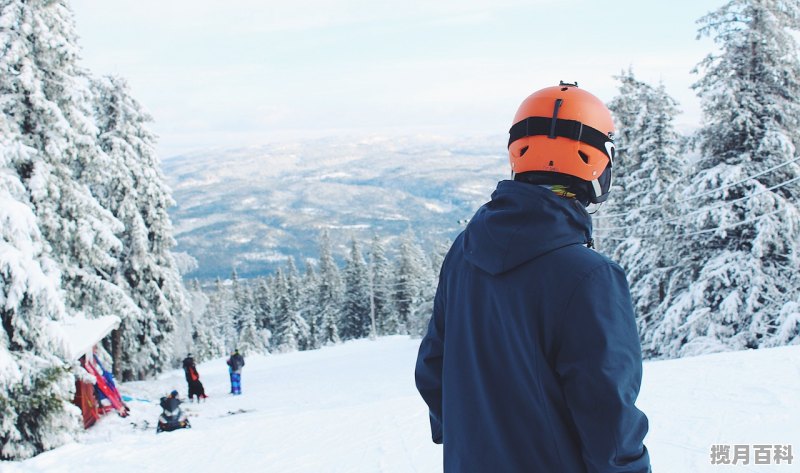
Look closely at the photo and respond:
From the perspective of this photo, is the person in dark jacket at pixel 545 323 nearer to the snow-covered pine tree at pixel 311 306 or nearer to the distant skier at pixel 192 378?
the distant skier at pixel 192 378

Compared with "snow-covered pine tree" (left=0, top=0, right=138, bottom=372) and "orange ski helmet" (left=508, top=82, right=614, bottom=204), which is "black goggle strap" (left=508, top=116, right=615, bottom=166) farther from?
"snow-covered pine tree" (left=0, top=0, right=138, bottom=372)

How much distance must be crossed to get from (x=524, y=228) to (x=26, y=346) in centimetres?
1254

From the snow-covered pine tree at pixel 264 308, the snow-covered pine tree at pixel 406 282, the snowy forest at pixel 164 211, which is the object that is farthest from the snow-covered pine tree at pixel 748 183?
the snow-covered pine tree at pixel 264 308

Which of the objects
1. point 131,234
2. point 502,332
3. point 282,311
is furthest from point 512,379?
point 282,311

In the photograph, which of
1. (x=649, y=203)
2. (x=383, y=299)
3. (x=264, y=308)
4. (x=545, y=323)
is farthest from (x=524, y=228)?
(x=264, y=308)

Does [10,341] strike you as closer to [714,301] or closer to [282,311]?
[714,301]

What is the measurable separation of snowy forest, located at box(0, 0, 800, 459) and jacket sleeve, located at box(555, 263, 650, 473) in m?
11.2

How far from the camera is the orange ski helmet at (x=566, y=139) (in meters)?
2.13

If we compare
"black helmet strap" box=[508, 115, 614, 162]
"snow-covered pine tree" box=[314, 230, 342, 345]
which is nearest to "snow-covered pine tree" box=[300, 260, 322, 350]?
"snow-covered pine tree" box=[314, 230, 342, 345]

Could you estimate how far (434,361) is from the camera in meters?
2.56

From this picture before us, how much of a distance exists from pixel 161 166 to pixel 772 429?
24.0 metres

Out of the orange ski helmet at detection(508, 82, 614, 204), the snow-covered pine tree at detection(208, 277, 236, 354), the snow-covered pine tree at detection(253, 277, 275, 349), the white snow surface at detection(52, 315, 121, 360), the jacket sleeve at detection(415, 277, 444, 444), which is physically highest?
the orange ski helmet at detection(508, 82, 614, 204)

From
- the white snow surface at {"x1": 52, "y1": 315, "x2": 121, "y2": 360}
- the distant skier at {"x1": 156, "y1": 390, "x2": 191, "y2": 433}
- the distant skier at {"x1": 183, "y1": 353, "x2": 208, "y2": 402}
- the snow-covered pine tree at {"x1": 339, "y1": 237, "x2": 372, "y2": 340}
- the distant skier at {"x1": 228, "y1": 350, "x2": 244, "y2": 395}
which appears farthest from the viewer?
the snow-covered pine tree at {"x1": 339, "y1": 237, "x2": 372, "y2": 340}

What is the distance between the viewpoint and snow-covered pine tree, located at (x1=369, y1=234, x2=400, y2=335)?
6200 centimetres
